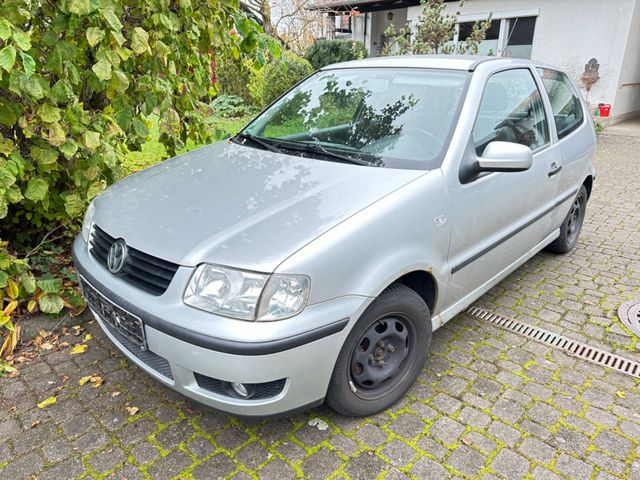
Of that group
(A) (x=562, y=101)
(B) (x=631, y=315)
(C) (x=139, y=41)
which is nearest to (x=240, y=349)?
(C) (x=139, y=41)

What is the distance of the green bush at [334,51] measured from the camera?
1282 cm

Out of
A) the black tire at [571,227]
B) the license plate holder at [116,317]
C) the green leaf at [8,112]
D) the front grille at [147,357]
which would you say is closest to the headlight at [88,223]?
the license plate holder at [116,317]

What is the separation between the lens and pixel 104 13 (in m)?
2.60

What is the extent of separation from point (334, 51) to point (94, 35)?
1128cm

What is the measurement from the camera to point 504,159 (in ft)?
Answer: 8.20

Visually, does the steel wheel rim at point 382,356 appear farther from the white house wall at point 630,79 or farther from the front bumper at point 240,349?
the white house wall at point 630,79

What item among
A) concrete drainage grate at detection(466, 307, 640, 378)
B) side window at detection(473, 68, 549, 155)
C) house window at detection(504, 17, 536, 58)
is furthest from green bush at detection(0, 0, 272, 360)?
house window at detection(504, 17, 536, 58)

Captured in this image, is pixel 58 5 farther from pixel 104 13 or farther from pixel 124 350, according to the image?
pixel 124 350

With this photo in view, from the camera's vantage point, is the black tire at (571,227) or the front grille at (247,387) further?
the black tire at (571,227)

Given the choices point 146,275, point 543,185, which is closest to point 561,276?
point 543,185

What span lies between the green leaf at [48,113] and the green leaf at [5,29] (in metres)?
0.51

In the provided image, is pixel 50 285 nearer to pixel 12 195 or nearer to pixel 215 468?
pixel 12 195

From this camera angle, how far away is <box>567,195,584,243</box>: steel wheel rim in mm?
4332

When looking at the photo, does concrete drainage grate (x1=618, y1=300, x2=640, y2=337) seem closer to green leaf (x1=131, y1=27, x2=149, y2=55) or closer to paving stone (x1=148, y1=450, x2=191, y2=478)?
paving stone (x1=148, y1=450, x2=191, y2=478)
